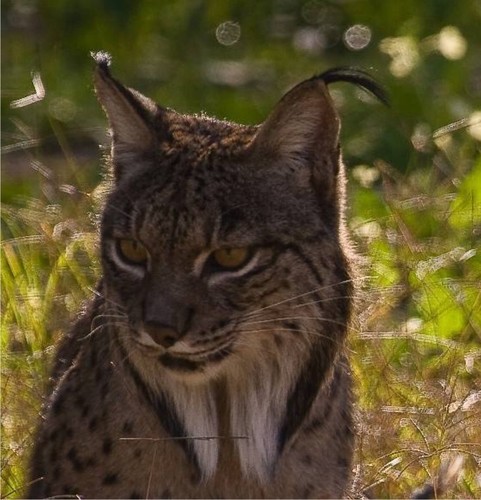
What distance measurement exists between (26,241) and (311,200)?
188cm

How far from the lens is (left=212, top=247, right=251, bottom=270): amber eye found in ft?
16.5

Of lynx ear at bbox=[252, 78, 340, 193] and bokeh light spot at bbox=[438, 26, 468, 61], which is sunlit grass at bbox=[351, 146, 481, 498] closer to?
lynx ear at bbox=[252, 78, 340, 193]

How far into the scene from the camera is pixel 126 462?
520 cm

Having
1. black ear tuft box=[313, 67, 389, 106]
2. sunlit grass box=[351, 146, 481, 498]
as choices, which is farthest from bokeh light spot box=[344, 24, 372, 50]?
black ear tuft box=[313, 67, 389, 106]

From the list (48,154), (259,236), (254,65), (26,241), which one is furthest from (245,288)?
(254,65)

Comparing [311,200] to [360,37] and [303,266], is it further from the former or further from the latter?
[360,37]

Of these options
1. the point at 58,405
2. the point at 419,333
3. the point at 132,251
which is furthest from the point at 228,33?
the point at 132,251

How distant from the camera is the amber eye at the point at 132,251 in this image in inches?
201

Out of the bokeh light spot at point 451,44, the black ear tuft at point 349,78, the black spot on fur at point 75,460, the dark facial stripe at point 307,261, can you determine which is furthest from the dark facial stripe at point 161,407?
the bokeh light spot at point 451,44

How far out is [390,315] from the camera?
6.70 metres

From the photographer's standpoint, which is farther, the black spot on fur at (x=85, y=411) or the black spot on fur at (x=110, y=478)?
the black spot on fur at (x=85, y=411)

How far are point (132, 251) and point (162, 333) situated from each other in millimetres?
381

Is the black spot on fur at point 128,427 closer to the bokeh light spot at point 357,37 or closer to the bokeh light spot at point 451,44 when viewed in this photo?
the bokeh light spot at point 451,44

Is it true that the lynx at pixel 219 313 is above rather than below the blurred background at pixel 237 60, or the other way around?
below
